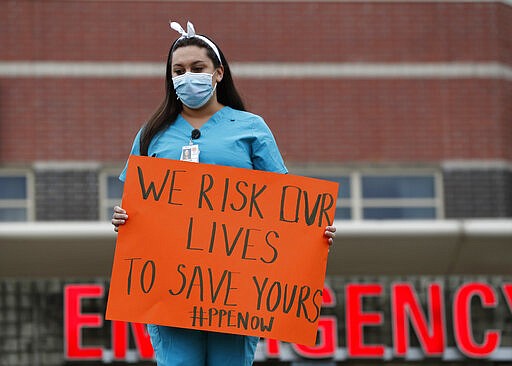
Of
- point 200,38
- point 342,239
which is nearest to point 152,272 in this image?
point 200,38

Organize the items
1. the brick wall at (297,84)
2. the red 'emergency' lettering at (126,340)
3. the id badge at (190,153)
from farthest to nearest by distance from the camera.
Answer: the brick wall at (297,84) < the red 'emergency' lettering at (126,340) < the id badge at (190,153)

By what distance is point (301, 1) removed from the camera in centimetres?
1424

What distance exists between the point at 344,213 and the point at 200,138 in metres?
8.99

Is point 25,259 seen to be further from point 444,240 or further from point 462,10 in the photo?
point 462,10

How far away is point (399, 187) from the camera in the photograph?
14172 millimetres

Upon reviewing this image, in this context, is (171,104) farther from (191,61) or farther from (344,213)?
(344,213)

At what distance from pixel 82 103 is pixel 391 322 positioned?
14.1ft

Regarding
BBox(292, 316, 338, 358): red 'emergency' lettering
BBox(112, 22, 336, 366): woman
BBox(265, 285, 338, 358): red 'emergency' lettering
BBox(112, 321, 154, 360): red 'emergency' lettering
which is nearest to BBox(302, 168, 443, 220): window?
BBox(265, 285, 338, 358): red 'emergency' lettering

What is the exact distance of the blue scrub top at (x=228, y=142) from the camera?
17.1 feet

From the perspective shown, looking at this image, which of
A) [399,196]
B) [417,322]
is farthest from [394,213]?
[417,322]

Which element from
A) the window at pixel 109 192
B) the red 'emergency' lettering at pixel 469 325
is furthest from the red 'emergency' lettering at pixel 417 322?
the window at pixel 109 192

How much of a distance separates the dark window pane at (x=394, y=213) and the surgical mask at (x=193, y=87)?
9.02 meters

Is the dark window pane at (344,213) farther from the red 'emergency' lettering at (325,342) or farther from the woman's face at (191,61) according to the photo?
the woman's face at (191,61)

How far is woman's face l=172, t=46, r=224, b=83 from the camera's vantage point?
17.2 ft
